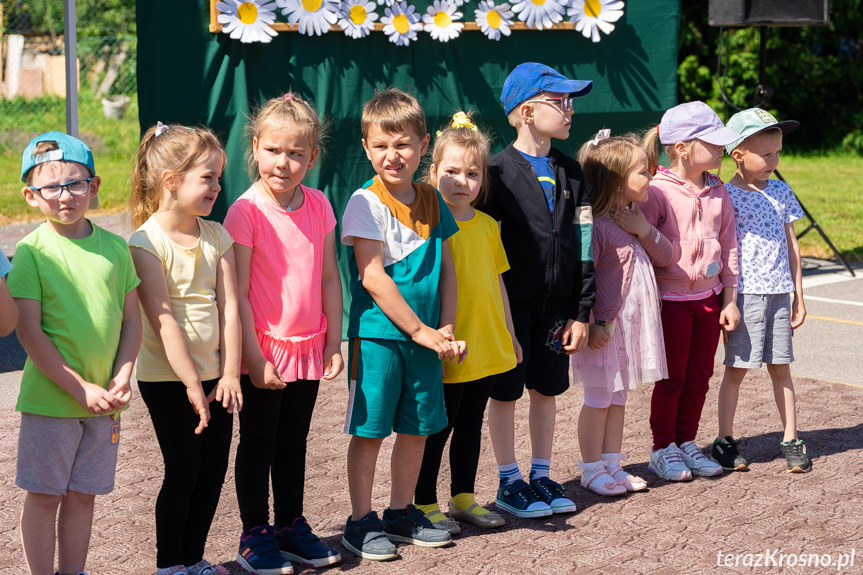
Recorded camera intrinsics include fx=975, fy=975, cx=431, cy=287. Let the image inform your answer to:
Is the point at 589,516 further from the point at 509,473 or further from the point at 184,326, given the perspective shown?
the point at 184,326

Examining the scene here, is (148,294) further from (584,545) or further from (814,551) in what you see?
(814,551)

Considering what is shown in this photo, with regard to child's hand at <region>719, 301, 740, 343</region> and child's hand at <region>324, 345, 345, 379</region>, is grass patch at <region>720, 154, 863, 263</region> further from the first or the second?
child's hand at <region>324, 345, 345, 379</region>

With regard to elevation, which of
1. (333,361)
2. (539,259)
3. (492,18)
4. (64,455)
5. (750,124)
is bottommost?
(64,455)

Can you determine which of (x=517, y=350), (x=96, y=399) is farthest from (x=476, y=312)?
(x=96, y=399)

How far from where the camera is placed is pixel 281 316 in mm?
3436

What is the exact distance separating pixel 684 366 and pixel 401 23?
350 centimetres

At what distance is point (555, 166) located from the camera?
4121 mm

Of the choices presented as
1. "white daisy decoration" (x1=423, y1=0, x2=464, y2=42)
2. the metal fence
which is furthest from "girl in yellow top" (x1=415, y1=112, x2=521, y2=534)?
the metal fence

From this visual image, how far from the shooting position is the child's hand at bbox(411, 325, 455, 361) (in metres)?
3.54

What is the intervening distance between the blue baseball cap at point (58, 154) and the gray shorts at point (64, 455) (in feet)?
2.53

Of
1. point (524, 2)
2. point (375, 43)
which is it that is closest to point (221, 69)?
point (375, 43)

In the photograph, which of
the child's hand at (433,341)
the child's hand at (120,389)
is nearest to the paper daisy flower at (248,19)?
the child's hand at (433,341)

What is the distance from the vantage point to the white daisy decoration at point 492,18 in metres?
7.06

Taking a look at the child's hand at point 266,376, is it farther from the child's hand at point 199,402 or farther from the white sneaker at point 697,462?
the white sneaker at point 697,462
